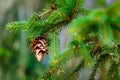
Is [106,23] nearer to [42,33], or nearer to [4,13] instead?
[42,33]

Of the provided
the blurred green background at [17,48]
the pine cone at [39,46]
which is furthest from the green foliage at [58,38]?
the blurred green background at [17,48]

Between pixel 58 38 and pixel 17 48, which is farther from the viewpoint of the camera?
pixel 17 48

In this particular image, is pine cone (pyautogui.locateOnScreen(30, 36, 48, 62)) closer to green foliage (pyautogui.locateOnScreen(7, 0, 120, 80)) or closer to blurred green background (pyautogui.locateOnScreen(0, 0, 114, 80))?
green foliage (pyautogui.locateOnScreen(7, 0, 120, 80))

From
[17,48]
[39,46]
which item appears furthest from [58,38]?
[17,48]

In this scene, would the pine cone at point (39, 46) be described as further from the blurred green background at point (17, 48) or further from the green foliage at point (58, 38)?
the blurred green background at point (17, 48)

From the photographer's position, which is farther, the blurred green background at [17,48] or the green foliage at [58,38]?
the blurred green background at [17,48]

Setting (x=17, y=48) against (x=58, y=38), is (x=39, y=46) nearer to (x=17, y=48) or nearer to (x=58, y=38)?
(x=58, y=38)

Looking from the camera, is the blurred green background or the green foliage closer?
the green foliage

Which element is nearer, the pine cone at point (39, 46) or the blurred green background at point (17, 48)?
the pine cone at point (39, 46)

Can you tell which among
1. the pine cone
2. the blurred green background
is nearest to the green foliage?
the pine cone
